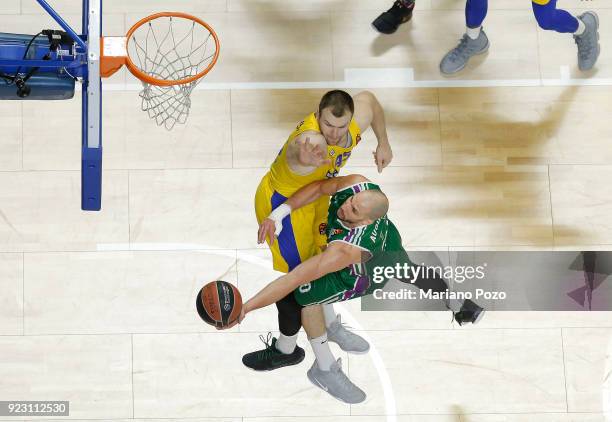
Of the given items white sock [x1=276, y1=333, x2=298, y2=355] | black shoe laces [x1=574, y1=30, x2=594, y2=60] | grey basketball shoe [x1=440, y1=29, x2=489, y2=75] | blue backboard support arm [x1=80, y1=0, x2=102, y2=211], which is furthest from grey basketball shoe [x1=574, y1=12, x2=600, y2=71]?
blue backboard support arm [x1=80, y1=0, x2=102, y2=211]

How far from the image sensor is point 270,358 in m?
6.02

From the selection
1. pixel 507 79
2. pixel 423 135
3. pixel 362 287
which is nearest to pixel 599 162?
pixel 507 79

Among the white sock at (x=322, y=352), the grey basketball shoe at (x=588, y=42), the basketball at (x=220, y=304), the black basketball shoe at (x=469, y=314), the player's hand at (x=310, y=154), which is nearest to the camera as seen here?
the player's hand at (x=310, y=154)

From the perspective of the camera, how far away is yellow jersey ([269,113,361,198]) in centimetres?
547

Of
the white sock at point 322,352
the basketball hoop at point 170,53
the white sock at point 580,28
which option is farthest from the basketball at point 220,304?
the white sock at point 580,28

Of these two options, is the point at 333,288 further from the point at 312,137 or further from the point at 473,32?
the point at 473,32

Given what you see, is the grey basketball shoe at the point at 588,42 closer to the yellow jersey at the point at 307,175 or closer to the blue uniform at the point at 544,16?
the blue uniform at the point at 544,16

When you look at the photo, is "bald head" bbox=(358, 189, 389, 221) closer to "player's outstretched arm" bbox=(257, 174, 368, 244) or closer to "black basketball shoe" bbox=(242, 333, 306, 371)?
"player's outstretched arm" bbox=(257, 174, 368, 244)

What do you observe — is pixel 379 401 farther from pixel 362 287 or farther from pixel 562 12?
pixel 562 12

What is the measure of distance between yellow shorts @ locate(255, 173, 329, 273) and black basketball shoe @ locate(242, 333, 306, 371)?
0.66 meters

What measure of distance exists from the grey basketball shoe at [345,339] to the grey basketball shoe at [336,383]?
5.3 inches

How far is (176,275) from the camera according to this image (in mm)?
6148

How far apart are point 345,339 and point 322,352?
0.90 ft

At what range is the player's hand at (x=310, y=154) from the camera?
5219 mm
